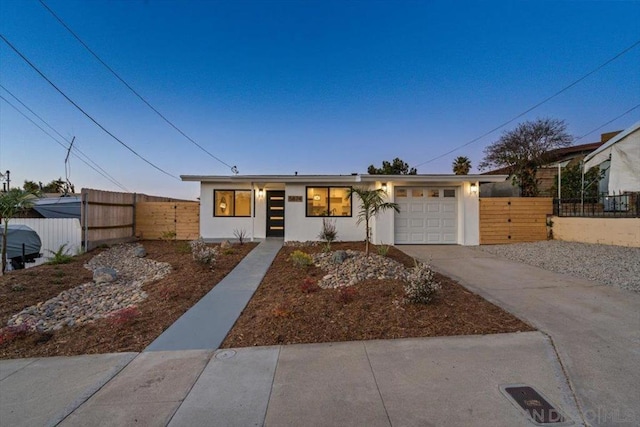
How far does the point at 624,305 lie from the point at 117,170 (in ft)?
73.8

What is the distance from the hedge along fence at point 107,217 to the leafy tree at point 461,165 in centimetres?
2104

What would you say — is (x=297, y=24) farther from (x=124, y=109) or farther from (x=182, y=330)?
(x=182, y=330)

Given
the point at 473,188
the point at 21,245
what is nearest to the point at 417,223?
the point at 473,188

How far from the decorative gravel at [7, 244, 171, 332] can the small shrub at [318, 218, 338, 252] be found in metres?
5.29

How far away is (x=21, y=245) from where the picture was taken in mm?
8047

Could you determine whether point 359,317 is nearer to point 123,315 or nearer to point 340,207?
point 123,315

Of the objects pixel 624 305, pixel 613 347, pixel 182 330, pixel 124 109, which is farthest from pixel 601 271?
pixel 124 109

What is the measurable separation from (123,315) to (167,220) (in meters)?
8.80

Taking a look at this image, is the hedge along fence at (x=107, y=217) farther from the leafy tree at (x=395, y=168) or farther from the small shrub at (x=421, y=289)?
the leafy tree at (x=395, y=168)

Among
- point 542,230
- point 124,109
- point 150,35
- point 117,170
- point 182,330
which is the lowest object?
point 182,330

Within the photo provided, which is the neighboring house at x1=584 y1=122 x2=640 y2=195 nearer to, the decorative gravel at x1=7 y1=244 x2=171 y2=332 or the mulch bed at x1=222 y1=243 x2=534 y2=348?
the mulch bed at x1=222 y1=243 x2=534 y2=348

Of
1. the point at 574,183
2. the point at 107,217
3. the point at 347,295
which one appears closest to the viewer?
the point at 347,295

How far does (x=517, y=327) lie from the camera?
3453mm

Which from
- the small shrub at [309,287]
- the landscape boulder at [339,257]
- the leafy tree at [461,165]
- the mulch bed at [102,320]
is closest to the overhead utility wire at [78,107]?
the mulch bed at [102,320]
